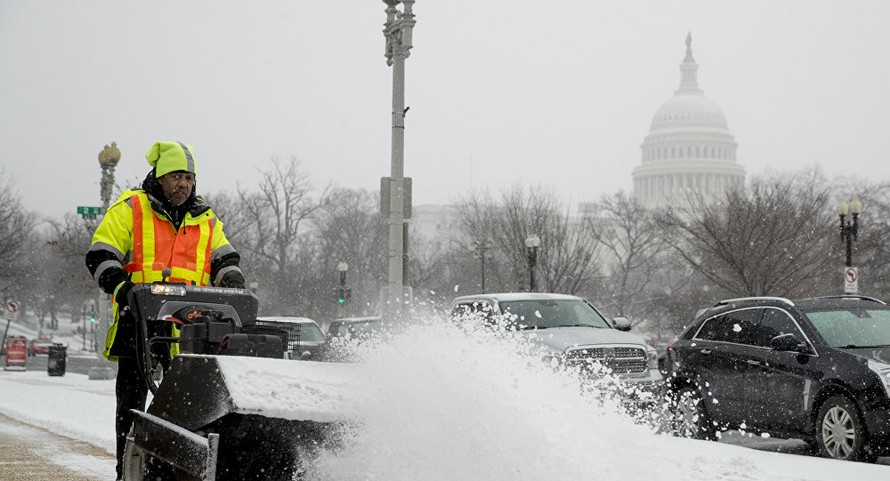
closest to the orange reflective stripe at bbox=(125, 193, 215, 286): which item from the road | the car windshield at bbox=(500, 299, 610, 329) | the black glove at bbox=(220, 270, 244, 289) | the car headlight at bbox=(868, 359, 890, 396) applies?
the black glove at bbox=(220, 270, 244, 289)

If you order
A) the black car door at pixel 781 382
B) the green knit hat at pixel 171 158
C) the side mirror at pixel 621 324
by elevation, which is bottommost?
the black car door at pixel 781 382

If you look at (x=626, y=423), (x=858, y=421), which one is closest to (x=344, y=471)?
(x=626, y=423)

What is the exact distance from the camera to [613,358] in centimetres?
1251

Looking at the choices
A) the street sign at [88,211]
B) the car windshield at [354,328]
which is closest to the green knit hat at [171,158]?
the car windshield at [354,328]

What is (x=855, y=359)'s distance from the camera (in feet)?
32.1

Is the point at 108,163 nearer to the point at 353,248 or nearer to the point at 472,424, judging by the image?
the point at 472,424

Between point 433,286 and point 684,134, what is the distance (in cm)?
7774

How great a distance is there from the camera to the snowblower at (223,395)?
153 inches

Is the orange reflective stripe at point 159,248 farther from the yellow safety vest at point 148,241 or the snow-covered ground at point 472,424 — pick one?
the snow-covered ground at point 472,424

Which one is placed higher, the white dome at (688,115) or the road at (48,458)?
the white dome at (688,115)

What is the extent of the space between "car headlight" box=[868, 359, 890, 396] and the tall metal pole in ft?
22.2

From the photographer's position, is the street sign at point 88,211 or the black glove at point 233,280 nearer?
the black glove at point 233,280

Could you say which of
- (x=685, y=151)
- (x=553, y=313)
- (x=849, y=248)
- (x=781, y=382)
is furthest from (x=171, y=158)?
(x=685, y=151)

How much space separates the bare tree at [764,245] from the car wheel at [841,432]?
25650 mm
